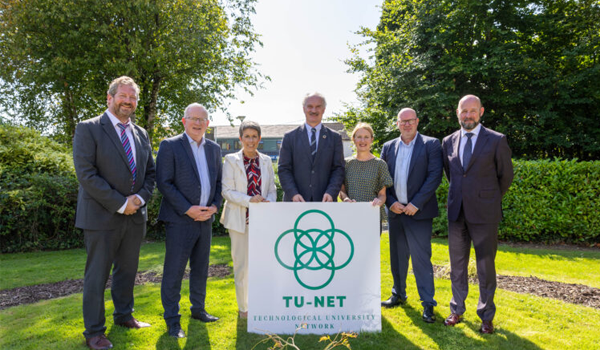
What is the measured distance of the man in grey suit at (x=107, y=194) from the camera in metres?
3.41

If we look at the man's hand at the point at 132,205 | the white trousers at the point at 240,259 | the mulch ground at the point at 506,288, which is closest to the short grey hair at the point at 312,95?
the white trousers at the point at 240,259

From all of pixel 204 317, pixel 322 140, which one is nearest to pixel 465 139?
pixel 322 140

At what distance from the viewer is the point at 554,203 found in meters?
9.12

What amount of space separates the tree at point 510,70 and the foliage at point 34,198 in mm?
10515

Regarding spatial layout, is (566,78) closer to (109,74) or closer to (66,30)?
(109,74)

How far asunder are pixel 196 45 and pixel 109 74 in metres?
3.42

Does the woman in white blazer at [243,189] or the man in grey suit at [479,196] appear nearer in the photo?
the man in grey suit at [479,196]

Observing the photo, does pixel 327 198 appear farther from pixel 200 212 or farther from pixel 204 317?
pixel 204 317

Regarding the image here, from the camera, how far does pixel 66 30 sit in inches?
507

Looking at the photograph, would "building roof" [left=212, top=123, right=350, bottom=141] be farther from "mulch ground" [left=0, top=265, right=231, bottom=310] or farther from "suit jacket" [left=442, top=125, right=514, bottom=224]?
"suit jacket" [left=442, top=125, right=514, bottom=224]

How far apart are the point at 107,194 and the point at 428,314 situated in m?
3.63

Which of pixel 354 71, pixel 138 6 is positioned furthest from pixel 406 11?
pixel 138 6

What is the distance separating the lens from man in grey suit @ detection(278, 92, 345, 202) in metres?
A: 4.12

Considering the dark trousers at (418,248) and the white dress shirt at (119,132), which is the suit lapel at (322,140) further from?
the white dress shirt at (119,132)
